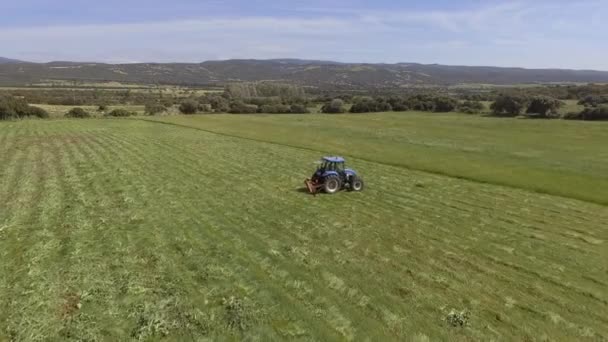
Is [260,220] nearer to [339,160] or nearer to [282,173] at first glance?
[339,160]

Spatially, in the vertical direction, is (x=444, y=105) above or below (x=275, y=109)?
above

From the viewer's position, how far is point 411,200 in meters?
21.0

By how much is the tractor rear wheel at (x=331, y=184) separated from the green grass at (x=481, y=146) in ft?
34.2

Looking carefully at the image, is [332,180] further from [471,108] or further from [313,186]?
[471,108]

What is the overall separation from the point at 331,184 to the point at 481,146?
26341mm

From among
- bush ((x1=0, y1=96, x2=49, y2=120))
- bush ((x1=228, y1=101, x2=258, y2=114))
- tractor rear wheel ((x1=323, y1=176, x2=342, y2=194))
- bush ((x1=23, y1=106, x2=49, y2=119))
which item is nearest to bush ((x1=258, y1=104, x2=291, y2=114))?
bush ((x1=228, y1=101, x2=258, y2=114))

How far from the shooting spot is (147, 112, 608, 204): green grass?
27.5m

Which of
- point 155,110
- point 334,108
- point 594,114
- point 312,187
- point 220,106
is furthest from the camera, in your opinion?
point 220,106

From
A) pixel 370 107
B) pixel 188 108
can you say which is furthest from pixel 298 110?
pixel 188 108

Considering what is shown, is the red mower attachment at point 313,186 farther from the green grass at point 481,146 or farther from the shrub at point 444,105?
the shrub at point 444,105

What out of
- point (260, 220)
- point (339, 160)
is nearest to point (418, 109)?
point (339, 160)

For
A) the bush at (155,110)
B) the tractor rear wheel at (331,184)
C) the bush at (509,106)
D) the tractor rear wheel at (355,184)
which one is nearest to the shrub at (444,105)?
the bush at (509,106)

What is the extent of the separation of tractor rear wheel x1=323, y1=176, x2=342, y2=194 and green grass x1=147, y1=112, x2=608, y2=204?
10409 mm

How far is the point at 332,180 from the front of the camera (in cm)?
2180
